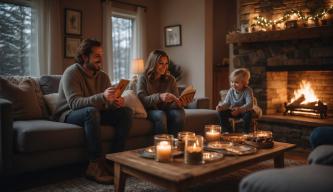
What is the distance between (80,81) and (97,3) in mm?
2738

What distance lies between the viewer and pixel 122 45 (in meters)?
5.43

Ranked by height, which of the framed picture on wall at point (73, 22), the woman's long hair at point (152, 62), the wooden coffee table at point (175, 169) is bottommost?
the wooden coffee table at point (175, 169)

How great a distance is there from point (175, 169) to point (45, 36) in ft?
11.3

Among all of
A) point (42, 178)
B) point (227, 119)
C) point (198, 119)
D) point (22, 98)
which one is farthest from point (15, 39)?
point (227, 119)

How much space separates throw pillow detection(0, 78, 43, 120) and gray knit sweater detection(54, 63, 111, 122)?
182 mm

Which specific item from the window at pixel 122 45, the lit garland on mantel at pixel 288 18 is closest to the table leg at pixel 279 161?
the lit garland on mantel at pixel 288 18

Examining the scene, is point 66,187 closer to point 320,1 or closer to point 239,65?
point 239,65

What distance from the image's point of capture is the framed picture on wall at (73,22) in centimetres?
461

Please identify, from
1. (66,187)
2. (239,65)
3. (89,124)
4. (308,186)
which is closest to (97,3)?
(239,65)

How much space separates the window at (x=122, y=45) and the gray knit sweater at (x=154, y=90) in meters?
2.28

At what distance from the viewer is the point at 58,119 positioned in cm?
273

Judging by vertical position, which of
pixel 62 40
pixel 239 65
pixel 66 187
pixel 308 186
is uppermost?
pixel 62 40

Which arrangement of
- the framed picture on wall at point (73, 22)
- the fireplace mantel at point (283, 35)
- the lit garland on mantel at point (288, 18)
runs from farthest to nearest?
1. the framed picture on wall at point (73, 22)
2. the lit garland on mantel at point (288, 18)
3. the fireplace mantel at point (283, 35)

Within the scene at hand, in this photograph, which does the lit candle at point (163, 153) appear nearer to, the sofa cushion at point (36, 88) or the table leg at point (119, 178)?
the table leg at point (119, 178)
